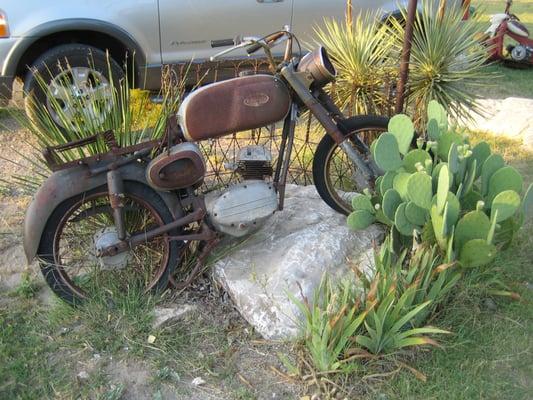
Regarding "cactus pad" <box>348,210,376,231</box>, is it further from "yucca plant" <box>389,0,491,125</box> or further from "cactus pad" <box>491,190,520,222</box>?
"yucca plant" <box>389,0,491,125</box>

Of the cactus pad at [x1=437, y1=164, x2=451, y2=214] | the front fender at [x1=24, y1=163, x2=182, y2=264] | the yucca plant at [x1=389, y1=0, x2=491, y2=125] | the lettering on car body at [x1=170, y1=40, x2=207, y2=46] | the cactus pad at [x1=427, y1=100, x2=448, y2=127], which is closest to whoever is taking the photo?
the cactus pad at [x1=437, y1=164, x2=451, y2=214]

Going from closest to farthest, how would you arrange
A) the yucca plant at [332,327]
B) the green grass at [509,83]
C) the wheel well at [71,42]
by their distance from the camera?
the yucca plant at [332,327] < the wheel well at [71,42] < the green grass at [509,83]

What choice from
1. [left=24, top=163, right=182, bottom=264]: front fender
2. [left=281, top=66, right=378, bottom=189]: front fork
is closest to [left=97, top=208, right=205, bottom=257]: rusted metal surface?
[left=24, top=163, right=182, bottom=264]: front fender

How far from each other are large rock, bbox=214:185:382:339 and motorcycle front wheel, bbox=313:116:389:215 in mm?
102

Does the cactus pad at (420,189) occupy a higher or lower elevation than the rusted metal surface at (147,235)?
higher

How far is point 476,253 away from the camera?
8.34ft

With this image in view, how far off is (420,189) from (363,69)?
157 centimetres

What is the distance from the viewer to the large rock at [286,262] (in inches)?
105

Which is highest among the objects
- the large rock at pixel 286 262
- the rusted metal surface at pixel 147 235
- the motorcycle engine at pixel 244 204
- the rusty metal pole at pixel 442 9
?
the rusty metal pole at pixel 442 9

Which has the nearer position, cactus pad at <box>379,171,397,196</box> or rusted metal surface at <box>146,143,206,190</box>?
rusted metal surface at <box>146,143,206,190</box>

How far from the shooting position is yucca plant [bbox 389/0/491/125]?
3.71 m

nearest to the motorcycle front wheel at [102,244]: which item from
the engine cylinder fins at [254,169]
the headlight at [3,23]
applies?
the engine cylinder fins at [254,169]

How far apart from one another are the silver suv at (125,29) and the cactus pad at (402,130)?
1.90m

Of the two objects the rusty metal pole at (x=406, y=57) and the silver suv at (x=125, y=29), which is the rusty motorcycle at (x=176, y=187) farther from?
the silver suv at (x=125, y=29)
